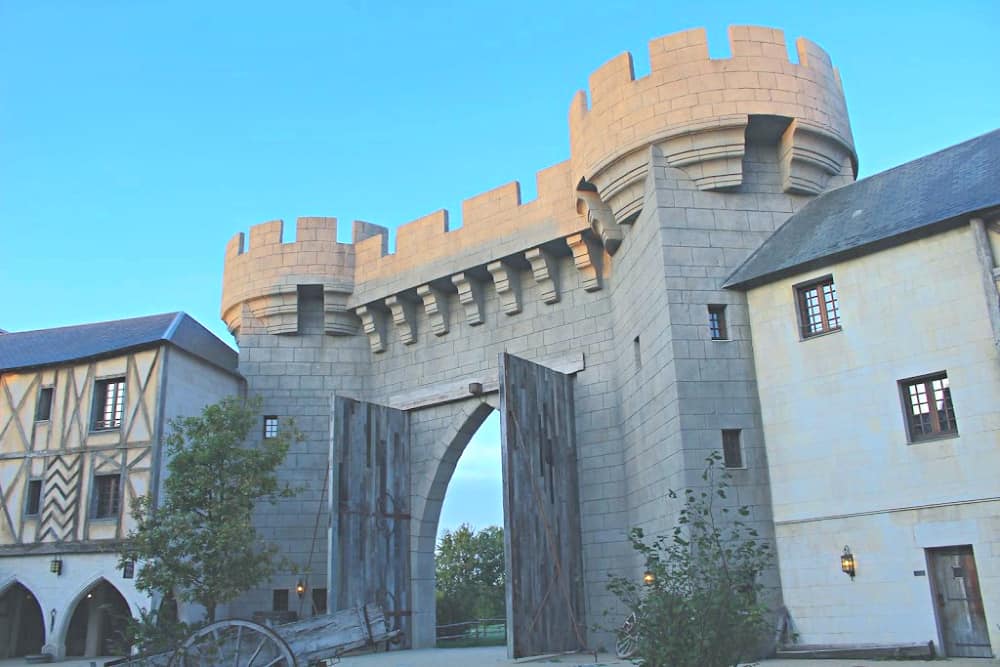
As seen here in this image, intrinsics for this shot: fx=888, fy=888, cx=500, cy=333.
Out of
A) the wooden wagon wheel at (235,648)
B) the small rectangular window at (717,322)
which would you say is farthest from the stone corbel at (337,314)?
the wooden wagon wheel at (235,648)

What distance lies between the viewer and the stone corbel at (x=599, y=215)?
48.8ft

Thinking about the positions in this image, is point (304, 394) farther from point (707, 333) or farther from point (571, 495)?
point (707, 333)

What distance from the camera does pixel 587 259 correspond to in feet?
51.4

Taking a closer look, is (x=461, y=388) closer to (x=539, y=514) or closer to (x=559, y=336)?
(x=559, y=336)

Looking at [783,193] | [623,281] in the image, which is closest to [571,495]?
[623,281]

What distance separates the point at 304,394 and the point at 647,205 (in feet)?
28.1

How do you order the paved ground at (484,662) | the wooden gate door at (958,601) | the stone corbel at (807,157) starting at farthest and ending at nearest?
1. the stone corbel at (807,157)
2. the wooden gate door at (958,601)
3. the paved ground at (484,662)

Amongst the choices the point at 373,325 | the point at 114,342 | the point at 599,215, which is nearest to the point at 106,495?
the point at 114,342

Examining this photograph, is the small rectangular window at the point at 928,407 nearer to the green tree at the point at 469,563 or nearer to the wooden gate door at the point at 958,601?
the wooden gate door at the point at 958,601

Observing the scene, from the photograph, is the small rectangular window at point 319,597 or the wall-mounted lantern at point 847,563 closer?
the wall-mounted lantern at point 847,563

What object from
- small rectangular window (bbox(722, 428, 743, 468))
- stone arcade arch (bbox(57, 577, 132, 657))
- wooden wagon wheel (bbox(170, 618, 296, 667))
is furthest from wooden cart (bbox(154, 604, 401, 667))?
stone arcade arch (bbox(57, 577, 132, 657))

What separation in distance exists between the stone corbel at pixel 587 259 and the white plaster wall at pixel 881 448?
4083mm

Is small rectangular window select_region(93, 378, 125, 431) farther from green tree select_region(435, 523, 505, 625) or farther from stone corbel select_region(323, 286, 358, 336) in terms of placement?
green tree select_region(435, 523, 505, 625)

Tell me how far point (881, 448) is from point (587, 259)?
20.5ft
